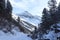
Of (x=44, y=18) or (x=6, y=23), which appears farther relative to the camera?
(x=6, y=23)

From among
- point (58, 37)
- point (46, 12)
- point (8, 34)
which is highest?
point (46, 12)

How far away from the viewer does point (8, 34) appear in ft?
201

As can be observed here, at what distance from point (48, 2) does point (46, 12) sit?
6428mm

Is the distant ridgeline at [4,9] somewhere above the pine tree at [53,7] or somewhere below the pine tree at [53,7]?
above

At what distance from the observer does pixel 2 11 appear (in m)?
62.3

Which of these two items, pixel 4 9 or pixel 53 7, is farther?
pixel 4 9

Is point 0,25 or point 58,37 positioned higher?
point 0,25

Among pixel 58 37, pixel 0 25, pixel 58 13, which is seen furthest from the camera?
pixel 0 25

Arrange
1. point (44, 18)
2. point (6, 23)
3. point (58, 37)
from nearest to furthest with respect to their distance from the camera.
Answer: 1. point (58, 37)
2. point (44, 18)
3. point (6, 23)

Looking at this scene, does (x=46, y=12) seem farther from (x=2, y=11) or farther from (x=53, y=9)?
(x=2, y=11)

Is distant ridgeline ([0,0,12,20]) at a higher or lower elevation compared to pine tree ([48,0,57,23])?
higher

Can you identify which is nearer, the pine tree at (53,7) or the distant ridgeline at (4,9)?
the pine tree at (53,7)

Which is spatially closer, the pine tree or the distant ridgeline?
the pine tree

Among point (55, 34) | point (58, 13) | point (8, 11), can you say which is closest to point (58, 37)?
point (55, 34)
